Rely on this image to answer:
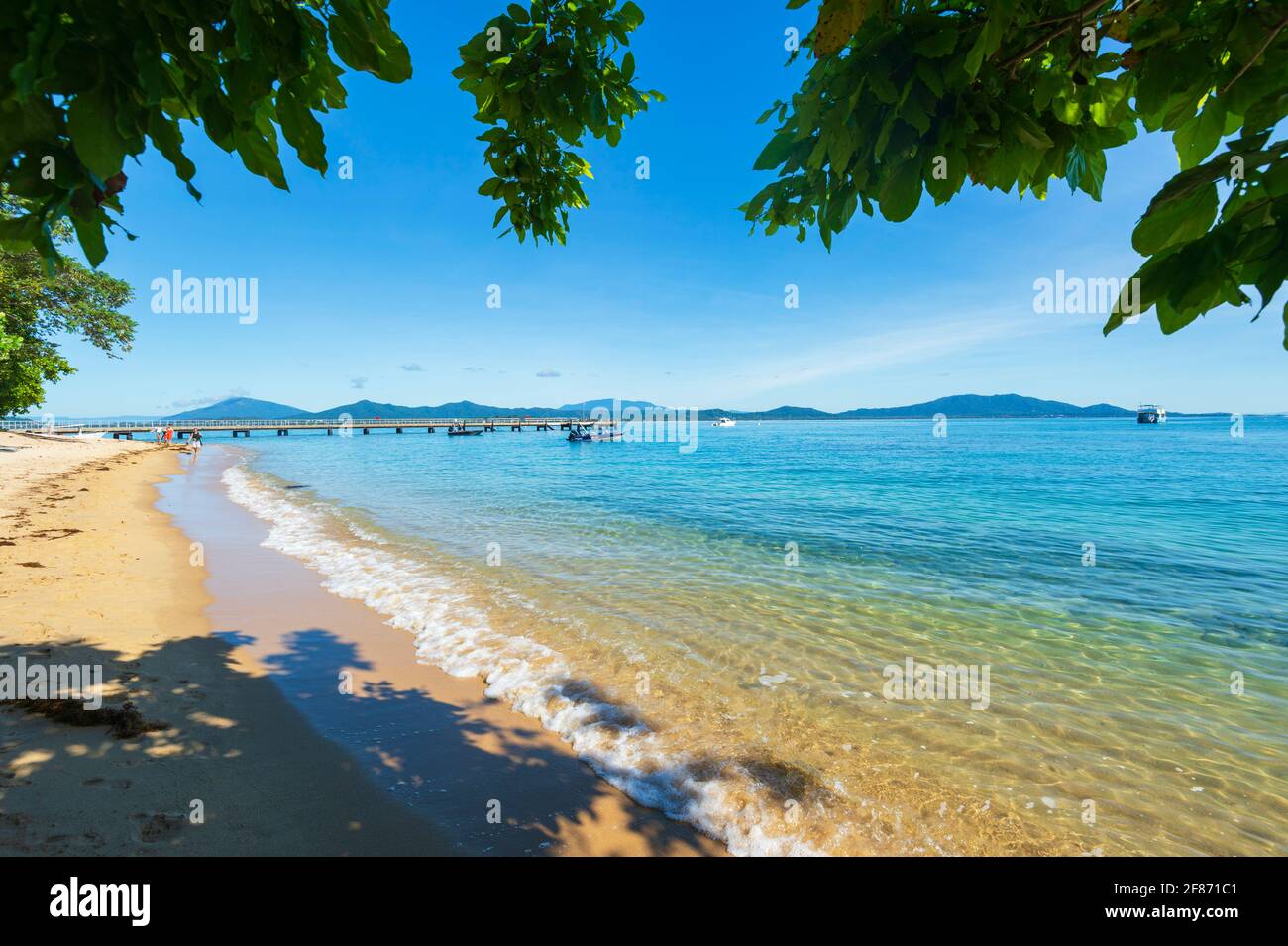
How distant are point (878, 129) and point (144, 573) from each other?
1377 centimetres

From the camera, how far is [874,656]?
7.47 metres

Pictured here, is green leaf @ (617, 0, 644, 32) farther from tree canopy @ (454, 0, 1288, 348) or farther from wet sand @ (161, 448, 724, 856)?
wet sand @ (161, 448, 724, 856)

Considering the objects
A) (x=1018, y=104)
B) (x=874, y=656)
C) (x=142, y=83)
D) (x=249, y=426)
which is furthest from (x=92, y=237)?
(x=249, y=426)

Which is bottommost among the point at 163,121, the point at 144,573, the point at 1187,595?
the point at 1187,595

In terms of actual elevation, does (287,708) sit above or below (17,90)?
below

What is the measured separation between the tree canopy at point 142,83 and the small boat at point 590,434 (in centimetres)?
7646

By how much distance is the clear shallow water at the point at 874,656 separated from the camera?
4.41 m

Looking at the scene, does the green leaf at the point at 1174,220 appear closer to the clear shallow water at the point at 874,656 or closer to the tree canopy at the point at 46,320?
the clear shallow water at the point at 874,656

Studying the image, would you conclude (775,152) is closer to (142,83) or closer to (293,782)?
(142,83)

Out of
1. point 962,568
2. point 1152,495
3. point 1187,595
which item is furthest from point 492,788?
point 1152,495

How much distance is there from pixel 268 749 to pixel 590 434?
83.5m

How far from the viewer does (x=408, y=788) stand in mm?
4266

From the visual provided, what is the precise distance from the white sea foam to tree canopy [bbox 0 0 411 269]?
15.7 ft

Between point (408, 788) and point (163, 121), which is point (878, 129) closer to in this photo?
point (163, 121)
